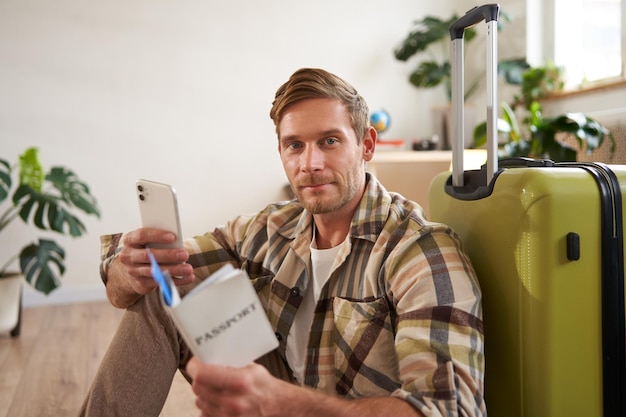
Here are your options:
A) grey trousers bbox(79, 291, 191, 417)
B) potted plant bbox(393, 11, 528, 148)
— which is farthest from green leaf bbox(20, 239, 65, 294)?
potted plant bbox(393, 11, 528, 148)

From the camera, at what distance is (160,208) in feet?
3.91

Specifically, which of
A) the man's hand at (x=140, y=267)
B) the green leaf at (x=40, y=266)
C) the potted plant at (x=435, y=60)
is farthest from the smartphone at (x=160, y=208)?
the potted plant at (x=435, y=60)

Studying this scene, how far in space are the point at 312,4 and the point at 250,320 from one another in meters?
3.54

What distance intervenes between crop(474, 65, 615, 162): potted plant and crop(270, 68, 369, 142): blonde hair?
1.61m

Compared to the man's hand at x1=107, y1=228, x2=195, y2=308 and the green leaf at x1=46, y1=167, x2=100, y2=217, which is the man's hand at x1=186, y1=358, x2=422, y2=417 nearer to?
the man's hand at x1=107, y1=228, x2=195, y2=308

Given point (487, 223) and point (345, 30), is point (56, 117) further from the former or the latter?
point (487, 223)

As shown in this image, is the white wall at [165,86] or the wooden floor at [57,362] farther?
the white wall at [165,86]

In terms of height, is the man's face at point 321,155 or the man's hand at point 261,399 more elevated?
the man's face at point 321,155

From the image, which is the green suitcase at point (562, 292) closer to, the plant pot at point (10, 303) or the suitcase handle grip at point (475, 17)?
the suitcase handle grip at point (475, 17)

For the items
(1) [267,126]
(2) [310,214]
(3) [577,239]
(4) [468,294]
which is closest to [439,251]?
(4) [468,294]

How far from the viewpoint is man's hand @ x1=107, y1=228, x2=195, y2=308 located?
1.17m

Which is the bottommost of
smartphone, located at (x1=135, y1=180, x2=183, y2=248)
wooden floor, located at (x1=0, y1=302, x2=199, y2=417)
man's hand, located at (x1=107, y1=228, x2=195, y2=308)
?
wooden floor, located at (x1=0, y1=302, x2=199, y2=417)

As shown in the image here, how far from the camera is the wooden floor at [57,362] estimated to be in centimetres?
212

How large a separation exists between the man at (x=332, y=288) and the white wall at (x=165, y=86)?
7.89ft
